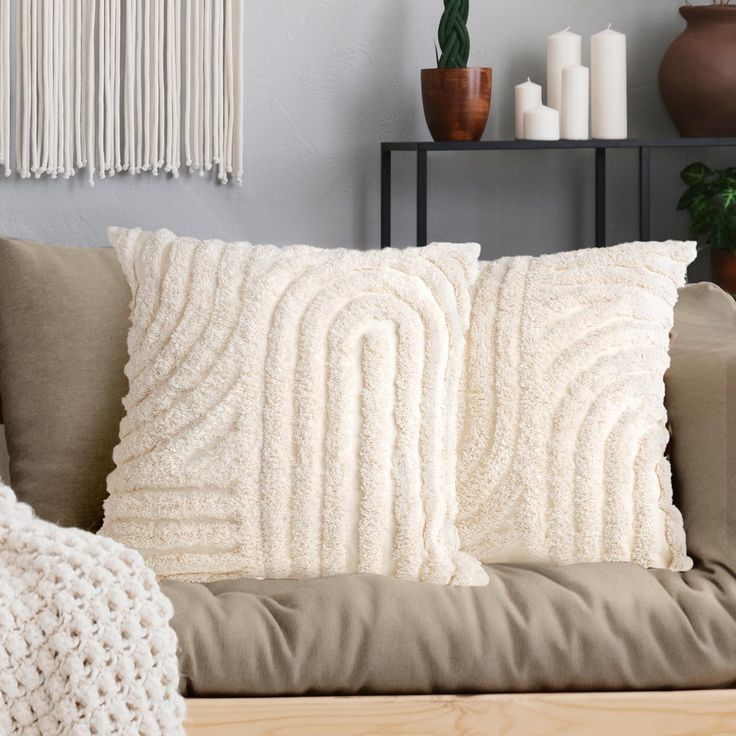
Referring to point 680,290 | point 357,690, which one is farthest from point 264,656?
point 680,290

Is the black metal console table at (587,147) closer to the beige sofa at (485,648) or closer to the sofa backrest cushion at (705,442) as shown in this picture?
the sofa backrest cushion at (705,442)

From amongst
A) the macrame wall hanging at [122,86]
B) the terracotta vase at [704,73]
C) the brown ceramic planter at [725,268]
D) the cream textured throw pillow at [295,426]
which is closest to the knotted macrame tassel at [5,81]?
the macrame wall hanging at [122,86]

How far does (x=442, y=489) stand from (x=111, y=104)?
1.21 m

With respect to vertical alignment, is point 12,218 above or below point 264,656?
above

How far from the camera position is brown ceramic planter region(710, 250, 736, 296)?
6.84 ft

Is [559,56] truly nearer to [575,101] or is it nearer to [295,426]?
[575,101]

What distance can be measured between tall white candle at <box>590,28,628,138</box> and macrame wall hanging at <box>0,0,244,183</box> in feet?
2.31

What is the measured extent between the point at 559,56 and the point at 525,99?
4.3 inches

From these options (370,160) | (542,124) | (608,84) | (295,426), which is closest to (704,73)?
(608,84)

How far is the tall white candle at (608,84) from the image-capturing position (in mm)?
2025

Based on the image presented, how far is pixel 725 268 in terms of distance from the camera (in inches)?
82.5

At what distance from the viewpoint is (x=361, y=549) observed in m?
1.16

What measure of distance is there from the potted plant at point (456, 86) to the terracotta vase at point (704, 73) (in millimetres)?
387

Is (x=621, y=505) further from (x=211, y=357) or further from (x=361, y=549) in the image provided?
(x=211, y=357)
